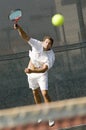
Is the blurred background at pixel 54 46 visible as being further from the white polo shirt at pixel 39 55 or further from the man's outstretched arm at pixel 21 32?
the man's outstretched arm at pixel 21 32

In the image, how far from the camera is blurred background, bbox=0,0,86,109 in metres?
8.80

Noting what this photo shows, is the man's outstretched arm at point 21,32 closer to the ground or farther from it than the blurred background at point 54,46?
farther from it

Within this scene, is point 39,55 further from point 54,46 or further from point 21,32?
point 54,46

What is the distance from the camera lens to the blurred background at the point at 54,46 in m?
8.80

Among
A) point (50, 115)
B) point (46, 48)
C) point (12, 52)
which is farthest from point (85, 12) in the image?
point (50, 115)

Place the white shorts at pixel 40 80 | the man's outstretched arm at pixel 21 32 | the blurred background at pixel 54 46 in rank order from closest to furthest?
the man's outstretched arm at pixel 21 32, the white shorts at pixel 40 80, the blurred background at pixel 54 46

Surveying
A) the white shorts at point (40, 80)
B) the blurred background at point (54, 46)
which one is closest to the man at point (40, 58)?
A: the white shorts at point (40, 80)

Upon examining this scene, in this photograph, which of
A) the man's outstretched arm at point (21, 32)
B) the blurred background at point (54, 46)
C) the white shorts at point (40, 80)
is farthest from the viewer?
the blurred background at point (54, 46)

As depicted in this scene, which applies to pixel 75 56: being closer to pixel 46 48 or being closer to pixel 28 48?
pixel 28 48

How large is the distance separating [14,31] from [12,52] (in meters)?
0.34

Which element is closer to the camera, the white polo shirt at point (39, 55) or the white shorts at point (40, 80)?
the white polo shirt at point (39, 55)

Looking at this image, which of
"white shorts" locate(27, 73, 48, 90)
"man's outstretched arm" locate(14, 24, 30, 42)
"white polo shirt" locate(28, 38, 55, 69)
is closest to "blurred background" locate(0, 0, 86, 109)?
"white shorts" locate(27, 73, 48, 90)

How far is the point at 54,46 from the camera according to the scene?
8.78 meters

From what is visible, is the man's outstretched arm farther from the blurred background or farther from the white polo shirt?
the blurred background
